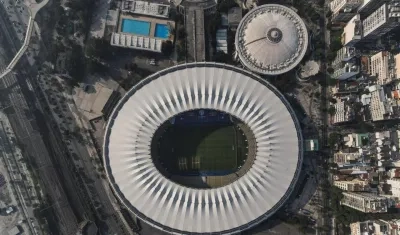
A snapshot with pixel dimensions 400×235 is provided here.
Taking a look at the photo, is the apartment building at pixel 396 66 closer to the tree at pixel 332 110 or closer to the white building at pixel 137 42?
the tree at pixel 332 110

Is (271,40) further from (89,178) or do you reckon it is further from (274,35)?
(89,178)

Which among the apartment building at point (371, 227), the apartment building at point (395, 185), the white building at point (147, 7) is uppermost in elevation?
the white building at point (147, 7)

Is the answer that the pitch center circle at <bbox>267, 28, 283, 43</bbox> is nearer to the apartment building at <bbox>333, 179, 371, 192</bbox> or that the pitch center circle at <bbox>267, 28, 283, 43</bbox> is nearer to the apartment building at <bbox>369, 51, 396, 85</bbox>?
the apartment building at <bbox>369, 51, 396, 85</bbox>

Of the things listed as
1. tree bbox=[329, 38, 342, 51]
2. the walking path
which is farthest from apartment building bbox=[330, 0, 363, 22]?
the walking path

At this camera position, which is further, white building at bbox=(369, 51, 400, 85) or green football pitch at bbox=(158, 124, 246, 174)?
green football pitch at bbox=(158, 124, 246, 174)

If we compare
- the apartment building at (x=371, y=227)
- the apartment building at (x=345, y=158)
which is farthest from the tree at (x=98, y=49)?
the apartment building at (x=371, y=227)

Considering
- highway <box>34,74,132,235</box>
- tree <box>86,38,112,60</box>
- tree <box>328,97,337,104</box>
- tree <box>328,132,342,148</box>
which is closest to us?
tree <box>86,38,112,60</box>

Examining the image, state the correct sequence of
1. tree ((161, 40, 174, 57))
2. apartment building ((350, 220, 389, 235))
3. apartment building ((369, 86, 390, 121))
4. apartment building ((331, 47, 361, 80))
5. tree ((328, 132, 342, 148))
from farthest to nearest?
tree ((328, 132, 342, 148)) < tree ((161, 40, 174, 57)) < apartment building ((331, 47, 361, 80)) < apartment building ((369, 86, 390, 121)) < apartment building ((350, 220, 389, 235))
